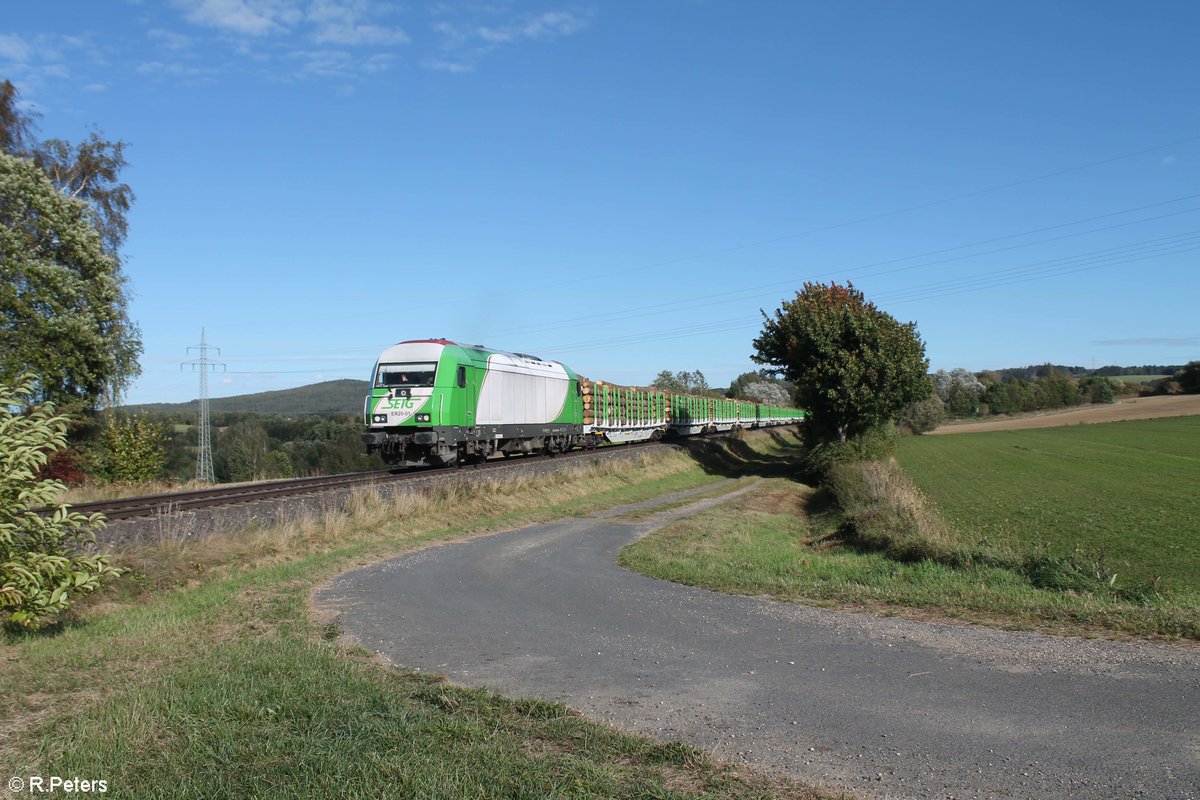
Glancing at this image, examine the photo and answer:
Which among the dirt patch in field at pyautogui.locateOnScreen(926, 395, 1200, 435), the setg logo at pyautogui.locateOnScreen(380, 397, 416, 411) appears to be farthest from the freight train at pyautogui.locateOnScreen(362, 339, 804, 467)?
the dirt patch in field at pyautogui.locateOnScreen(926, 395, 1200, 435)

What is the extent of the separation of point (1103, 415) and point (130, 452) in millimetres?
98869

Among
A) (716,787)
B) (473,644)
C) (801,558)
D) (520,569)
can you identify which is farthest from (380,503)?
(716,787)

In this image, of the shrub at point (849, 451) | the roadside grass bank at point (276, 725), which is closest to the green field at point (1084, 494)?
the shrub at point (849, 451)

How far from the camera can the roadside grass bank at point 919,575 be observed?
7.85m

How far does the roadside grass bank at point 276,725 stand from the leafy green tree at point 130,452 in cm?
2398

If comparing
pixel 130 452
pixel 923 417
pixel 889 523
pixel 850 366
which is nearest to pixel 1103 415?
pixel 923 417

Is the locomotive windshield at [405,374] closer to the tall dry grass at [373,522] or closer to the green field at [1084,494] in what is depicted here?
the tall dry grass at [373,522]

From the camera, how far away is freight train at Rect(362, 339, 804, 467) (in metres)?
22.7

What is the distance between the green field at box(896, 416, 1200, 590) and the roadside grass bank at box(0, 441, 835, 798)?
8.22m

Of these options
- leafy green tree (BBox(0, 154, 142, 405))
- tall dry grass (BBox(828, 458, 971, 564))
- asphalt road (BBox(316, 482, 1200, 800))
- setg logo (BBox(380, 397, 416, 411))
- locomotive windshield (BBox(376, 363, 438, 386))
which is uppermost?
leafy green tree (BBox(0, 154, 142, 405))

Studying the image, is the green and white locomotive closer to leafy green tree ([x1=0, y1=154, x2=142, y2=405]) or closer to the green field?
leafy green tree ([x1=0, y1=154, x2=142, y2=405])

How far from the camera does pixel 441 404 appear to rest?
22672 mm

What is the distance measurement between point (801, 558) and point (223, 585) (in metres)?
8.59

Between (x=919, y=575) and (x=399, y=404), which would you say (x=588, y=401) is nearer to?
(x=399, y=404)
